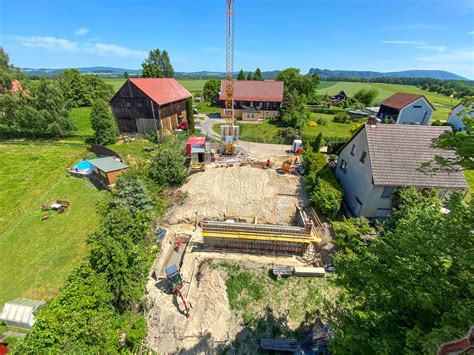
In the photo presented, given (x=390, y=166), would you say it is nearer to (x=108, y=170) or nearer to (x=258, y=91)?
(x=108, y=170)

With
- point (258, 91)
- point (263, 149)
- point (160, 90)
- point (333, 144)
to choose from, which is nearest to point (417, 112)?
point (333, 144)

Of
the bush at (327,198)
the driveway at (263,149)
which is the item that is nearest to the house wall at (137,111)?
the driveway at (263,149)

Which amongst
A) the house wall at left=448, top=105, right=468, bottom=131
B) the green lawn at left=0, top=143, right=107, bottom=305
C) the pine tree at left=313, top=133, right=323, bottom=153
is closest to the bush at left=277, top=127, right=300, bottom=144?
the pine tree at left=313, top=133, right=323, bottom=153

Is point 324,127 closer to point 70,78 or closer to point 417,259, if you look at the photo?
point 417,259

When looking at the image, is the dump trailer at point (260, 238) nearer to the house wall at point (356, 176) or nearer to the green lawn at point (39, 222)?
the house wall at point (356, 176)

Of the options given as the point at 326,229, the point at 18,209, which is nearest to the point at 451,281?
the point at 326,229

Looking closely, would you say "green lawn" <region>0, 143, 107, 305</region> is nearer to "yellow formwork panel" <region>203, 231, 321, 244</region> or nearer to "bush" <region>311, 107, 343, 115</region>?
"yellow formwork panel" <region>203, 231, 321, 244</region>
